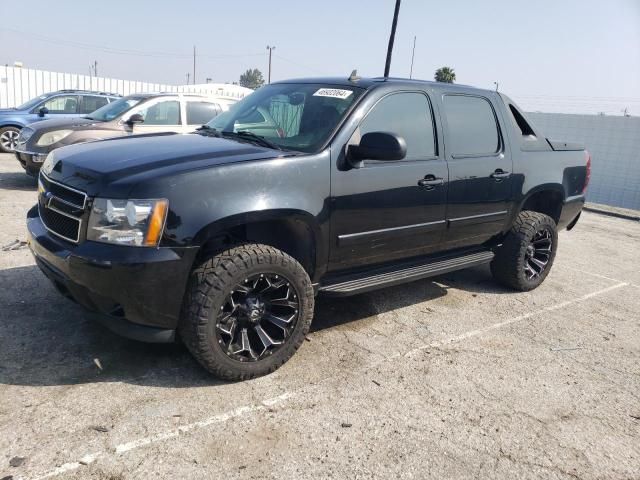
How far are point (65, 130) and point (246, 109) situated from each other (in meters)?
5.36

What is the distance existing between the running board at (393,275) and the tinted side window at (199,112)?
19.4 feet

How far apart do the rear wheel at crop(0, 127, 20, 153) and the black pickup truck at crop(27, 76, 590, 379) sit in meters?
10.3

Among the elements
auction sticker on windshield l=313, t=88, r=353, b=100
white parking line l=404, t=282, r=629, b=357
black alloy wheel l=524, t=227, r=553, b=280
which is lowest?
white parking line l=404, t=282, r=629, b=357

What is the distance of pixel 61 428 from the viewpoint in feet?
8.50

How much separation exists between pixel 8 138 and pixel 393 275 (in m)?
11.9

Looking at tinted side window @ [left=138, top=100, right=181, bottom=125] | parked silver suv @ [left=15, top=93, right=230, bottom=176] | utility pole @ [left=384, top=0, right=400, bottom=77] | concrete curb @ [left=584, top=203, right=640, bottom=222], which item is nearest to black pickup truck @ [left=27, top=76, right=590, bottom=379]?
parked silver suv @ [left=15, top=93, right=230, bottom=176]

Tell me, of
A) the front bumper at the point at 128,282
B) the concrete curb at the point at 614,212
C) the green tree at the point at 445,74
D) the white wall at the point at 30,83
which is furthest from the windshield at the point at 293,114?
the green tree at the point at 445,74

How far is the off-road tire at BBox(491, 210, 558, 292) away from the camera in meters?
4.97

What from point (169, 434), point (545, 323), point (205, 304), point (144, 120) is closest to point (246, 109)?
point (205, 304)

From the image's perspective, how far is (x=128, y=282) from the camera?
274 centimetres

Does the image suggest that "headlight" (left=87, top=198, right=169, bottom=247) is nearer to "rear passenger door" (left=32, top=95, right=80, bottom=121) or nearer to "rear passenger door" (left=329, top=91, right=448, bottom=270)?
"rear passenger door" (left=329, top=91, right=448, bottom=270)

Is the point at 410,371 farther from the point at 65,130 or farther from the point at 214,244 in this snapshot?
the point at 65,130

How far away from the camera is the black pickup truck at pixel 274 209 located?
2814 millimetres

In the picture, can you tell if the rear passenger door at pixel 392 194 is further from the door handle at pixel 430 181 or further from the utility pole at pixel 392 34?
the utility pole at pixel 392 34
